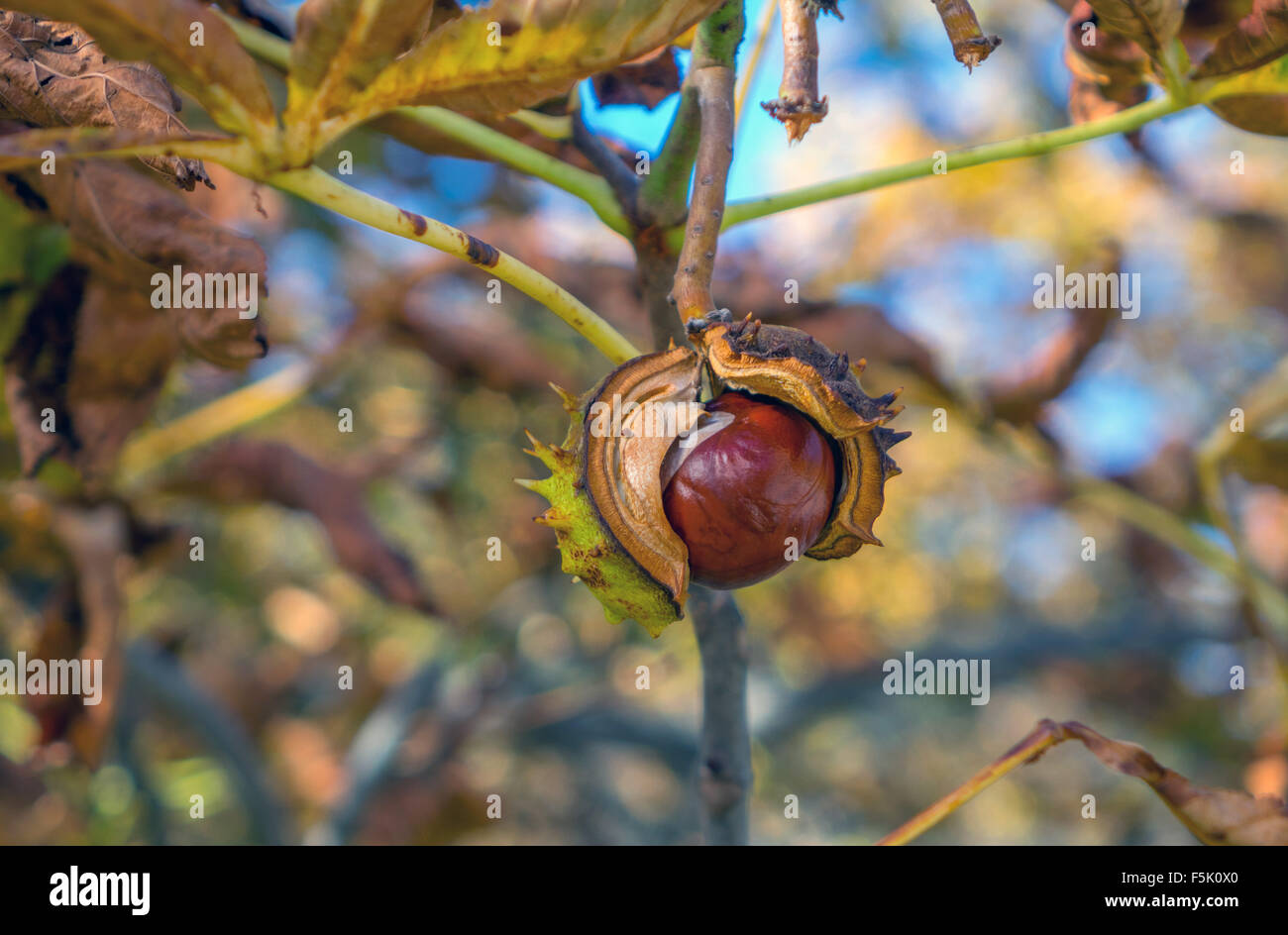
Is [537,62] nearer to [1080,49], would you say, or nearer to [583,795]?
[1080,49]

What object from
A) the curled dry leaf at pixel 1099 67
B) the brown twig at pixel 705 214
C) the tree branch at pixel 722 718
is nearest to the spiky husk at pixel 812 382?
the brown twig at pixel 705 214

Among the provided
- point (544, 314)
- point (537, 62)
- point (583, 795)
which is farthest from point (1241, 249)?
point (537, 62)

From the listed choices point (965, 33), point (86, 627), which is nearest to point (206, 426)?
point (86, 627)

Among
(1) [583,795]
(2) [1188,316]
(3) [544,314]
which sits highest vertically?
(2) [1188,316]

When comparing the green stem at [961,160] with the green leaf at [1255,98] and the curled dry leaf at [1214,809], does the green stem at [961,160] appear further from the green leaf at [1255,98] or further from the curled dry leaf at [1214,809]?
the curled dry leaf at [1214,809]

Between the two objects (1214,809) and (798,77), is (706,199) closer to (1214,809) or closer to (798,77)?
(798,77)
